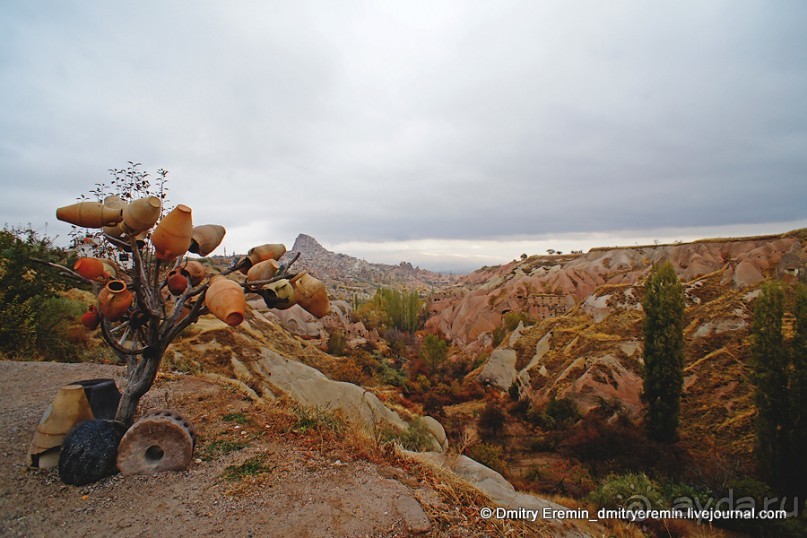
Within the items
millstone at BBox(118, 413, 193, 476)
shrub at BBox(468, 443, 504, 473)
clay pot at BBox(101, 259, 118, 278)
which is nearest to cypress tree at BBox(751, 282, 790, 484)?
shrub at BBox(468, 443, 504, 473)

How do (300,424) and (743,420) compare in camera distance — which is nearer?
(300,424)

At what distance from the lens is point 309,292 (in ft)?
14.0

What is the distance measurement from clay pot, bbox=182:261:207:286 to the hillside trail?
2539 millimetres

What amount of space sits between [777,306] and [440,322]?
136 ft

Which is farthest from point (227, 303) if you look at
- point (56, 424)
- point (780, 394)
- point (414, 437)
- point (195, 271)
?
point (780, 394)

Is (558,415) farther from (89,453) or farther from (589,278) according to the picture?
(589,278)

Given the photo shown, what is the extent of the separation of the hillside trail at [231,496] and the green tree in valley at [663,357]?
586 inches

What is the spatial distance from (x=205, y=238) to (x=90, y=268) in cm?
128

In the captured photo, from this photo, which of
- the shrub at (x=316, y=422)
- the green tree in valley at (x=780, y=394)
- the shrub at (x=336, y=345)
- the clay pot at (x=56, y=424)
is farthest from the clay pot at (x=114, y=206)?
the shrub at (x=336, y=345)

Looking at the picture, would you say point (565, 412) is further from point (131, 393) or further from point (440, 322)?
point (440, 322)

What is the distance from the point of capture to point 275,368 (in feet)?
41.8

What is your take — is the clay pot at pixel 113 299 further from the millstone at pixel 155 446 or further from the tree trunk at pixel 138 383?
the millstone at pixel 155 446

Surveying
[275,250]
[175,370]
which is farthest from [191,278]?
[175,370]

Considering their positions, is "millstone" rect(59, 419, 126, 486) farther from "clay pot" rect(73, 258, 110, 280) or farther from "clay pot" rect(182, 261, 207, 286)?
"clay pot" rect(182, 261, 207, 286)
